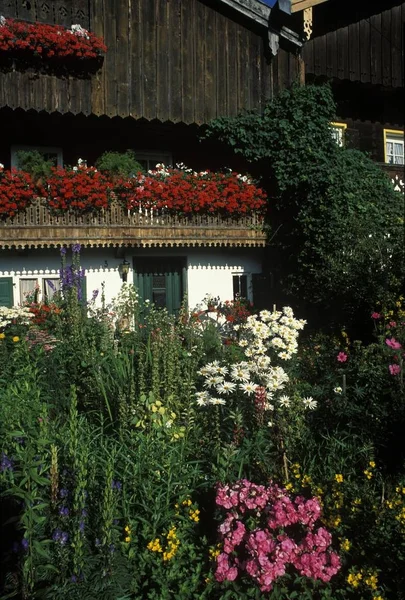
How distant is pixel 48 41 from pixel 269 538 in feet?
36.6

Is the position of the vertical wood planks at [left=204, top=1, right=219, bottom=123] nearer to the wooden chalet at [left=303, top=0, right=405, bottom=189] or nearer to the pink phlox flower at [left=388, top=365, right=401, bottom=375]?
the wooden chalet at [left=303, top=0, right=405, bottom=189]

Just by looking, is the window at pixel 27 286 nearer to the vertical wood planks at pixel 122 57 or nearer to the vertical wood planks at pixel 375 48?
the vertical wood planks at pixel 122 57

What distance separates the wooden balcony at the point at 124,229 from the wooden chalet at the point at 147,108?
0.07 feet

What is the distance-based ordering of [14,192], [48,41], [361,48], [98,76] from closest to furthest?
[14,192] < [48,41] < [98,76] < [361,48]

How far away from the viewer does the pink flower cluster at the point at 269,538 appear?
3.79 meters

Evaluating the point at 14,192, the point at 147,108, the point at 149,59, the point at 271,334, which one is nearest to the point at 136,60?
the point at 149,59

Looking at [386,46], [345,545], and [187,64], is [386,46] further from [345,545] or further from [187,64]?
[345,545]

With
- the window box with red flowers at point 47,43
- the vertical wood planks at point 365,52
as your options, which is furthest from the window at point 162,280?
the vertical wood planks at point 365,52

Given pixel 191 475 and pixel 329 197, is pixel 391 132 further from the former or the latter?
pixel 191 475

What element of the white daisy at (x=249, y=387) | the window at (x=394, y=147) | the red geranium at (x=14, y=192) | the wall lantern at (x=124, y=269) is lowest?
the white daisy at (x=249, y=387)

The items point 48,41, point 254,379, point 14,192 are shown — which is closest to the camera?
point 254,379

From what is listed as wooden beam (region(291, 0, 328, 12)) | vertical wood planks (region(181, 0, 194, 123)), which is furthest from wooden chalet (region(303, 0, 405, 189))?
vertical wood planks (region(181, 0, 194, 123))

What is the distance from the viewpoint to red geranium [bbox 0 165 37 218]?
11211 millimetres

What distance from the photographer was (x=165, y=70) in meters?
A: 13.6
